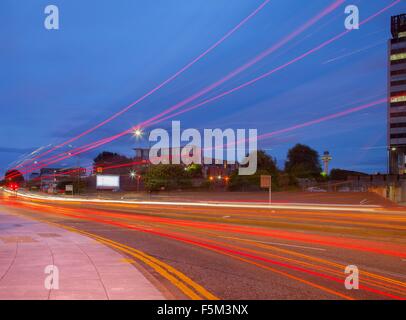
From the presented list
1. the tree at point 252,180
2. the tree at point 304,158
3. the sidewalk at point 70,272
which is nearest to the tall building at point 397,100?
the tree at point 304,158

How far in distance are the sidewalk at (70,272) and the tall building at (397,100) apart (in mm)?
115620

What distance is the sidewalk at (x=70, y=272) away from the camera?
7711 millimetres

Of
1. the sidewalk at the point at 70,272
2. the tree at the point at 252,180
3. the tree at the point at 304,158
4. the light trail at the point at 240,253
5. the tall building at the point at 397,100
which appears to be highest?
the tall building at the point at 397,100

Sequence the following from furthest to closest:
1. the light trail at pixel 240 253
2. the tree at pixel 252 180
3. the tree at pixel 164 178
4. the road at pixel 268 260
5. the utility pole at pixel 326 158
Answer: the utility pole at pixel 326 158 → the tree at pixel 164 178 → the tree at pixel 252 180 → the light trail at pixel 240 253 → the road at pixel 268 260

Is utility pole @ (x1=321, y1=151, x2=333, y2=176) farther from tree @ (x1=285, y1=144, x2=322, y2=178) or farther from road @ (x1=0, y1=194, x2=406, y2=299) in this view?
road @ (x1=0, y1=194, x2=406, y2=299)

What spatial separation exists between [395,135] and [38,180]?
13467cm

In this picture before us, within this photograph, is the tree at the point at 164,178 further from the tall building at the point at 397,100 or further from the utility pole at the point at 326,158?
the tall building at the point at 397,100

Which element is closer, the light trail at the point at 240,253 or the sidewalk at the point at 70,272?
the sidewalk at the point at 70,272

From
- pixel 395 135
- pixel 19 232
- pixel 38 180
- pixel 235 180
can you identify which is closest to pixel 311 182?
pixel 235 180

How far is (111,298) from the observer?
24.4ft

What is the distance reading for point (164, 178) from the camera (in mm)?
77812

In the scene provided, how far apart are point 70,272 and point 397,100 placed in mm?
122732

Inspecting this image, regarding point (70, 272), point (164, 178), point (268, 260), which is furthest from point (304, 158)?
point (70, 272)
